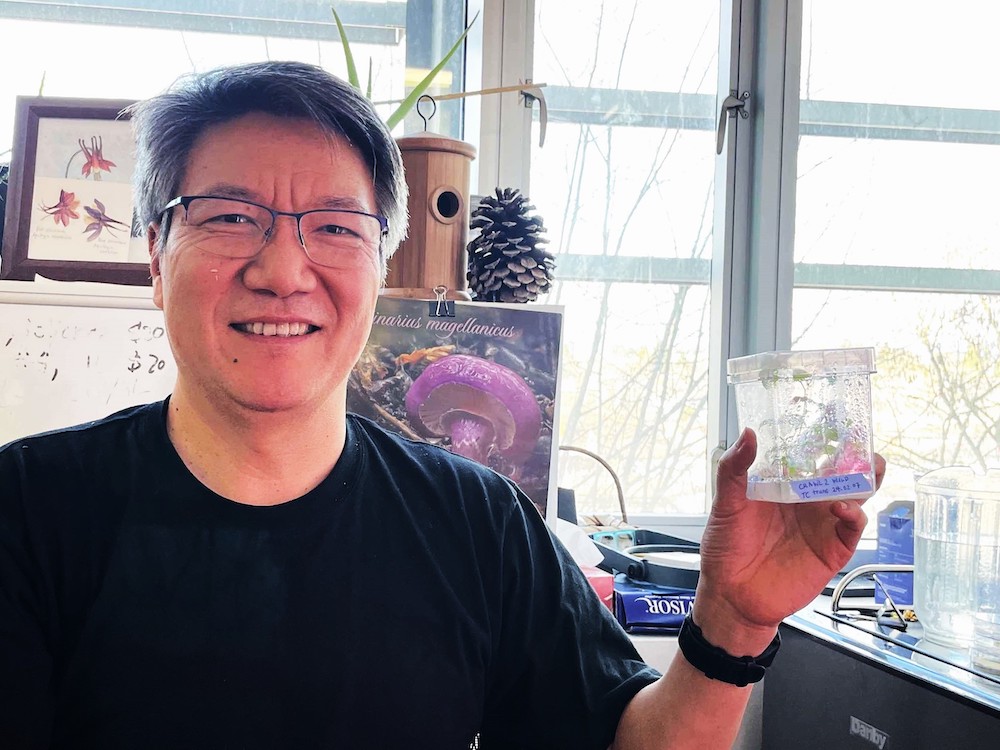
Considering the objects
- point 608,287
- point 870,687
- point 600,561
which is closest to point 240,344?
point 600,561

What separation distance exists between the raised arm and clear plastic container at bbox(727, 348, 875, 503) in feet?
0.08

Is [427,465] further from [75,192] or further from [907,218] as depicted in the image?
[907,218]

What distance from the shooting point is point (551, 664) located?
1.07 m

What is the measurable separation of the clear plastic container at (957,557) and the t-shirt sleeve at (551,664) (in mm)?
700

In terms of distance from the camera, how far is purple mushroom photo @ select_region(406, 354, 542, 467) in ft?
4.76

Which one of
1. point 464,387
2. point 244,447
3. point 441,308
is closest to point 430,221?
point 441,308

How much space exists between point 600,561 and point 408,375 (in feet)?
1.66

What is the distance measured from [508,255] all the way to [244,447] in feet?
2.25

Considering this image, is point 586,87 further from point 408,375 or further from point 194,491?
point 194,491

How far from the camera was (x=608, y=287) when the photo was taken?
2.27m

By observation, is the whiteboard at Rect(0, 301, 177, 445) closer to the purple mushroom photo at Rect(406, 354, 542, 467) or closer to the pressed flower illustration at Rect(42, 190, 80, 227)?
the pressed flower illustration at Rect(42, 190, 80, 227)

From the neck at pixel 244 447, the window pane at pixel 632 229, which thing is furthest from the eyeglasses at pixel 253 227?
the window pane at pixel 632 229

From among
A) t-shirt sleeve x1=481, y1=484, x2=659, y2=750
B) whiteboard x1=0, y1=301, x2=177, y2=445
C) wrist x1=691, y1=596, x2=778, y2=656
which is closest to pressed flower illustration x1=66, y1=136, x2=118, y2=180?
whiteboard x1=0, y1=301, x2=177, y2=445

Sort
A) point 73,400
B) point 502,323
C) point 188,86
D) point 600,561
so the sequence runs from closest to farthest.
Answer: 1. point 188,86
2. point 73,400
3. point 502,323
4. point 600,561
